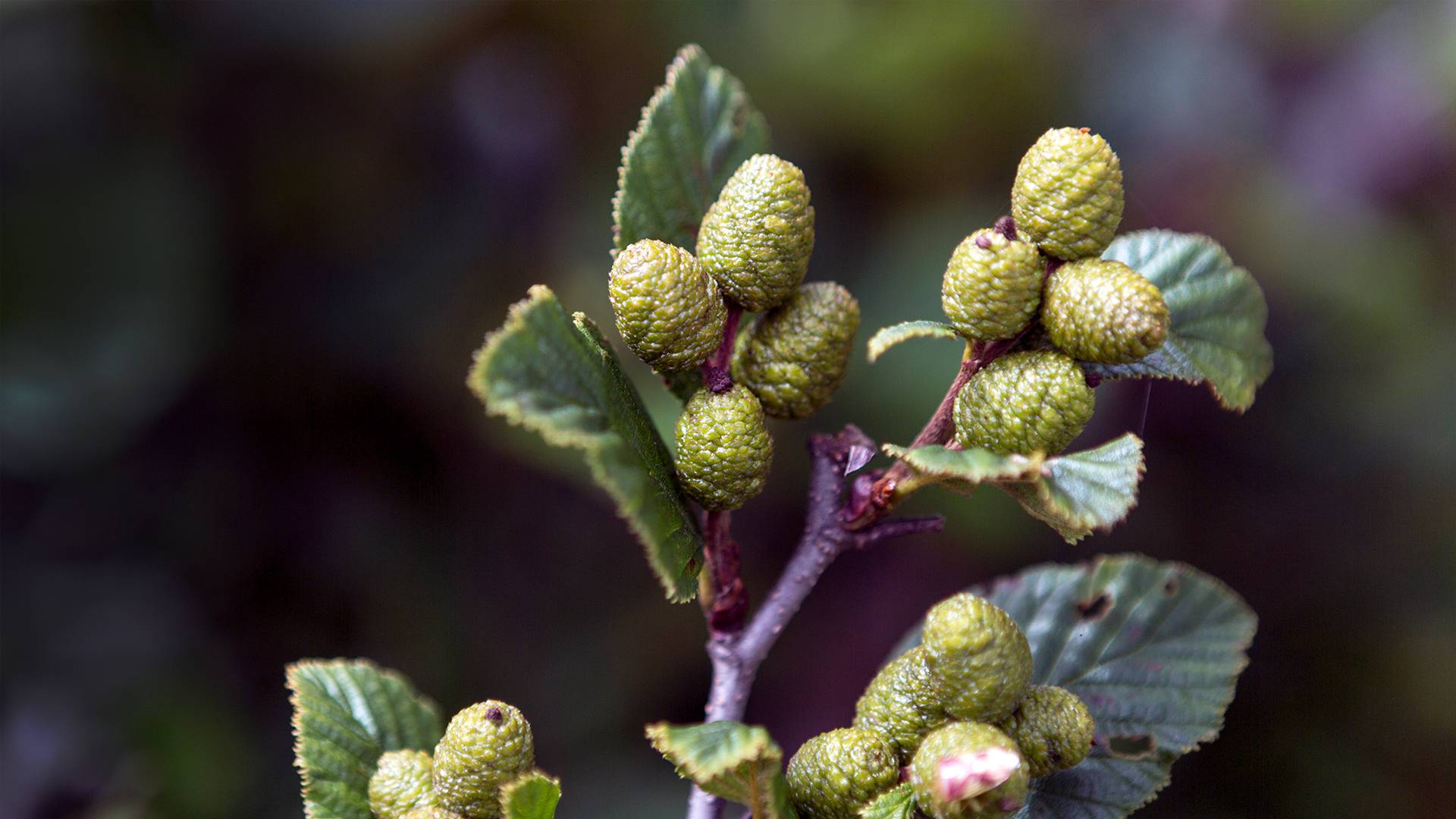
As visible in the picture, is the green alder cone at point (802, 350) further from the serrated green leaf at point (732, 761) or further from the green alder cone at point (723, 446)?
the serrated green leaf at point (732, 761)

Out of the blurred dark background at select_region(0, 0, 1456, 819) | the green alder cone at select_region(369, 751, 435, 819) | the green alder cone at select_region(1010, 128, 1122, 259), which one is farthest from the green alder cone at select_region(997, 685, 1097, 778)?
the blurred dark background at select_region(0, 0, 1456, 819)

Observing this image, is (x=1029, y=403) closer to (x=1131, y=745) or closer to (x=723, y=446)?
(x=723, y=446)

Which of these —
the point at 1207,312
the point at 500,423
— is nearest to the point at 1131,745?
the point at 1207,312

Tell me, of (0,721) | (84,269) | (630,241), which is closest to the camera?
(630,241)

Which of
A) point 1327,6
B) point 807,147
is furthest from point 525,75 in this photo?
point 1327,6

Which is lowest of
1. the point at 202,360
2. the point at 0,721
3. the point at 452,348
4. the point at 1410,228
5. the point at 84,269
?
the point at 1410,228

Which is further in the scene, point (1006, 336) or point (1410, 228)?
point (1410, 228)

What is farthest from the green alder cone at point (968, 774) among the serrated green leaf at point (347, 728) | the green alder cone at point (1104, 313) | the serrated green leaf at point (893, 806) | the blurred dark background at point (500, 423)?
the blurred dark background at point (500, 423)

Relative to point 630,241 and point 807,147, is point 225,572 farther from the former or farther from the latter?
point 630,241
